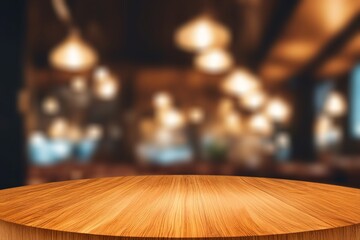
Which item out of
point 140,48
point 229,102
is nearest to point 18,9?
point 140,48

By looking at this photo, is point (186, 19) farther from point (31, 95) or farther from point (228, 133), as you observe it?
point (31, 95)

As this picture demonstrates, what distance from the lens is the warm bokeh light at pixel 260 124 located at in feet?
9.80

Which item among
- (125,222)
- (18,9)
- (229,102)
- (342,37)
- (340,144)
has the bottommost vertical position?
(125,222)

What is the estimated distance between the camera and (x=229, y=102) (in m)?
3.06

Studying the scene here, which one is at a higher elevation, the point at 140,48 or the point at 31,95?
the point at 140,48

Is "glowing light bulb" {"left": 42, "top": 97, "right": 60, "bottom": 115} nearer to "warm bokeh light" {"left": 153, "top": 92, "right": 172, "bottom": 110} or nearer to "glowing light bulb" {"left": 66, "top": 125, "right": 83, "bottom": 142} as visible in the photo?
"glowing light bulb" {"left": 66, "top": 125, "right": 83, "bottom": 142}

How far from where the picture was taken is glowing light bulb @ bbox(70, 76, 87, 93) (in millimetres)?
3156

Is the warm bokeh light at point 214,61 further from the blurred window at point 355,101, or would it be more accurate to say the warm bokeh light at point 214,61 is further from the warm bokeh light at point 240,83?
the blurred window at point 355,101

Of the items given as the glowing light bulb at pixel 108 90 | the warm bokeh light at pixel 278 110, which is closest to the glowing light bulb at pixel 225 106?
the warm bokeh light at pixel 278 110

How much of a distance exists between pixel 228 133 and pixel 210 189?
221 cm

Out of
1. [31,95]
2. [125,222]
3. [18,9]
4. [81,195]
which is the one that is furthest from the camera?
[31,95]

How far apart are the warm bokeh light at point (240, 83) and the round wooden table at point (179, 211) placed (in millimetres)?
2144

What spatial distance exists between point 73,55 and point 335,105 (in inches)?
74.4

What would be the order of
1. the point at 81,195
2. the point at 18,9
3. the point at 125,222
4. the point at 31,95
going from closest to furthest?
1. the point at 125,222
2. the point at 81,195
3. the point at 18,9
4. the point at 31,95
